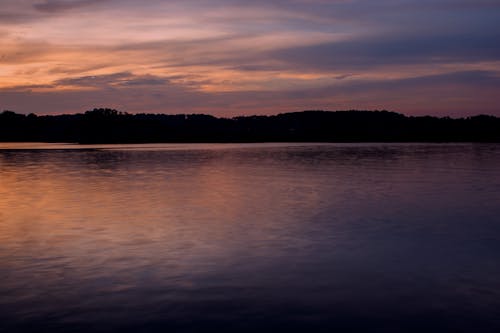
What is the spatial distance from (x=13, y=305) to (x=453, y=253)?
12.3 m

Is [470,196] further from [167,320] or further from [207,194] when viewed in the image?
[167,320]

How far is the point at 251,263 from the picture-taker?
15.5 metres

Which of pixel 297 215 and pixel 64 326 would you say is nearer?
pixel 64 326

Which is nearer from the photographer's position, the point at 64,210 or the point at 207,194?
the point at 64,210

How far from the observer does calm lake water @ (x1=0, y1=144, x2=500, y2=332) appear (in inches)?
435

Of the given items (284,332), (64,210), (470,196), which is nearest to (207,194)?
(64,210)

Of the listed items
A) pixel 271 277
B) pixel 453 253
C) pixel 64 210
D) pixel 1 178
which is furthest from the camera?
pixel 1 178

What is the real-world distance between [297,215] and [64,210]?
11117 millimetres

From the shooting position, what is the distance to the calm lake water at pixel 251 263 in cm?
1105

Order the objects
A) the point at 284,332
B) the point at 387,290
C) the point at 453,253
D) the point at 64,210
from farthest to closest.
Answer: the point at 64,210, the point at 453,253, the point at 387,290, the point at 284,332

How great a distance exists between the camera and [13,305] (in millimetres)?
11812

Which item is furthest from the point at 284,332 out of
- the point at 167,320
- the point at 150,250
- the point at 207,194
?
the point at 207,194

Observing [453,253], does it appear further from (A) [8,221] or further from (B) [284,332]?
(A) [8,221]

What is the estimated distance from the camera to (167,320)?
1088 centimetres
